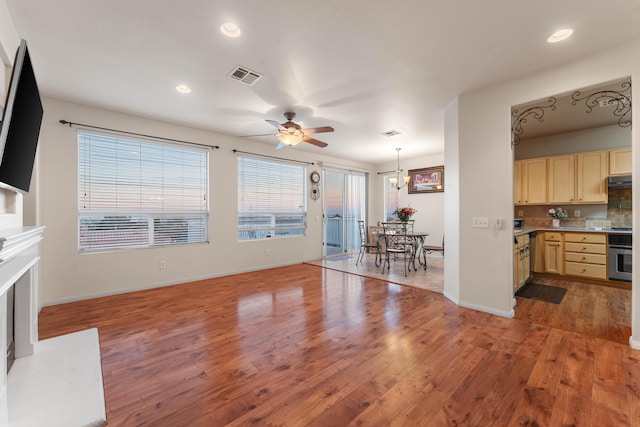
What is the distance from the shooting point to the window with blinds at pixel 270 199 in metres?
5.32

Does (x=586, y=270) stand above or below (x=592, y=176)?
below

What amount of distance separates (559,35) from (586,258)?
3.74 m

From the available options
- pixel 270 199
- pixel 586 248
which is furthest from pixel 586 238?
pixel 270 199

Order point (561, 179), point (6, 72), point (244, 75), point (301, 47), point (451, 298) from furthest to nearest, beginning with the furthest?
point (561, 179) → point (451, 298) → point (244, 75) → point (301, 47) → point (6, 72)

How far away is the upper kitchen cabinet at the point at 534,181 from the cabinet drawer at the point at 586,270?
3.75 ft

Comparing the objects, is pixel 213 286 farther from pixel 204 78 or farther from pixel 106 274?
pixel 204 78

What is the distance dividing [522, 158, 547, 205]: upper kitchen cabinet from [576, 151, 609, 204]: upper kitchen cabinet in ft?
1.46

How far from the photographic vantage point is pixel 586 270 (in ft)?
14.0

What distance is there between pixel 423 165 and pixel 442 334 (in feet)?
17.1

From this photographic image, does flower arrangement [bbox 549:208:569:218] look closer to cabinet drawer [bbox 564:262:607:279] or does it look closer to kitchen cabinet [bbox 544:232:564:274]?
kitchen cabinet [bbox 544:232:564:274]

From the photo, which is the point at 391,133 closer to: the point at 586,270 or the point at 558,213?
the point at 558,213

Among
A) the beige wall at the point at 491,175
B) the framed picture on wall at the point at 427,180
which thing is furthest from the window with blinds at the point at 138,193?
the framed picture on wall at the point at 427,180

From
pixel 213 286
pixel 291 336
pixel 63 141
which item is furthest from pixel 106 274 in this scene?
pixel 291 336

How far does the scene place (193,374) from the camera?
78.2 inches
